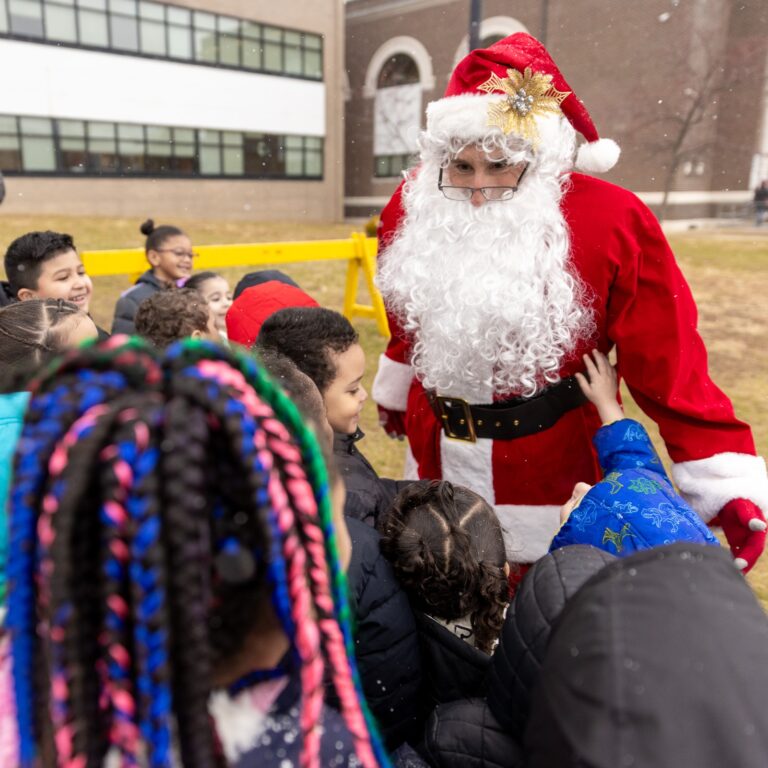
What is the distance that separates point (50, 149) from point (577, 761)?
21.0 meters

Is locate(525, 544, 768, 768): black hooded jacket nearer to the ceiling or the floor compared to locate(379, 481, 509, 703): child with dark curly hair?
nearer to the ceiling

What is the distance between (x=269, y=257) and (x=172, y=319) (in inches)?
157

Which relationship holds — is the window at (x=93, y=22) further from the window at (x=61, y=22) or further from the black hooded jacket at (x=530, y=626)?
the black hooded jacket at (x=530, y=626)

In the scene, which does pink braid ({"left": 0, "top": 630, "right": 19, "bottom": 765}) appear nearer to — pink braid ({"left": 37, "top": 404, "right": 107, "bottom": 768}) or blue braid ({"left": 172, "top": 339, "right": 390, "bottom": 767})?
pink braid ({"left": 37, "top": 404, "right": 107, "bottom": 768})

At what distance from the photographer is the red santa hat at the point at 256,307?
271 centimetres

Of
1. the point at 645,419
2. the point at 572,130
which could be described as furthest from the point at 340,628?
the point at 645,419

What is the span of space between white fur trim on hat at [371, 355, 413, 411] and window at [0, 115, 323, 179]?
61.1 ft

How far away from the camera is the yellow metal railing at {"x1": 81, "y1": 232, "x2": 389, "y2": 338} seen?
539cm

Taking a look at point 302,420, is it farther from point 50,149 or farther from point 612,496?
point 50,149

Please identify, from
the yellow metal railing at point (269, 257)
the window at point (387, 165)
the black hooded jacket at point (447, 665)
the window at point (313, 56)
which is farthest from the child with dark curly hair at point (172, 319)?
the window at point (387, 165)

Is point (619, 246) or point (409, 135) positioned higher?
point (409, 135)

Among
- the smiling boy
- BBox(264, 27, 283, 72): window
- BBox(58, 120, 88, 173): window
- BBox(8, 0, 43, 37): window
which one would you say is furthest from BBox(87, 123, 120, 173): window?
the smiling boy

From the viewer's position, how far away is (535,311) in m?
2.10

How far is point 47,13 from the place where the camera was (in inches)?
695
